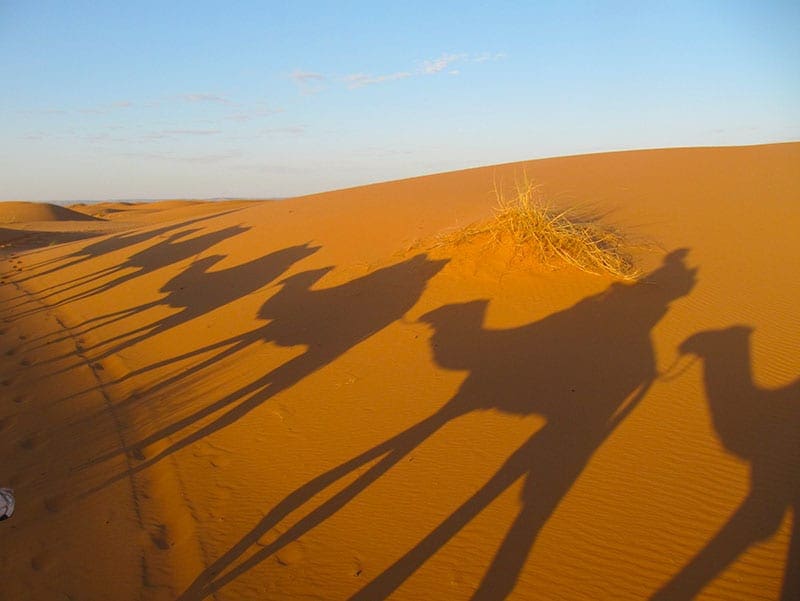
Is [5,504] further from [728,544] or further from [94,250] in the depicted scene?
[94,250]

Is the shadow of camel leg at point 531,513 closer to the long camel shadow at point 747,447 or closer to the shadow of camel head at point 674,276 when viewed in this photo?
the long camel shadow at point 747,447

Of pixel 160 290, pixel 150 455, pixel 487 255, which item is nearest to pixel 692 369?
pixel 487 255

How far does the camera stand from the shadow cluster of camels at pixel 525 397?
13.5ft

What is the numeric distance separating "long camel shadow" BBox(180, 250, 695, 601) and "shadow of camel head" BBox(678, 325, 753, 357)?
454 millimetres

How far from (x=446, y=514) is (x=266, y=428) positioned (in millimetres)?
2600

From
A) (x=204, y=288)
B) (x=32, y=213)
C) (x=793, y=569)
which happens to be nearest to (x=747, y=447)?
(x=793, y=569)

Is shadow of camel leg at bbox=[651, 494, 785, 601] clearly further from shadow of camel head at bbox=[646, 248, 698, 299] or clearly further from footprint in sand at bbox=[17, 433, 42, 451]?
footprint in sand at bbox=[17, 433, 42, 451]

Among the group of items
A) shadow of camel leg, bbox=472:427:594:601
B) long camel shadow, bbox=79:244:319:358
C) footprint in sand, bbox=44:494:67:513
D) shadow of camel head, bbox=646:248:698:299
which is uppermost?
shadow of camel head, bbox=646:248:698:299

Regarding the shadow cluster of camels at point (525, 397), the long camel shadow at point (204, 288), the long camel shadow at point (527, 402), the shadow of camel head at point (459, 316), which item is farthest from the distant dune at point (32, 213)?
the long camel shadow at point (527, 402)

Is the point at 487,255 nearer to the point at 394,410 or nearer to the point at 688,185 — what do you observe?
the point at 394,410

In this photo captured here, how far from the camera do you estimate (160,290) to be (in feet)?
44.7

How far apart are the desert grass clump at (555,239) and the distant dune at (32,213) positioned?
1705 inches

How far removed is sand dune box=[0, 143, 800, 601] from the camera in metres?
4.04

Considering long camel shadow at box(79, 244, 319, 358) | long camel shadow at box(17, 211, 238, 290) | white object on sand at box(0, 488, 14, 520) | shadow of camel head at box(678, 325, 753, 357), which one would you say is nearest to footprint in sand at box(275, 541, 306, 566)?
white object on sand at box(0, 488, 14, 520)
